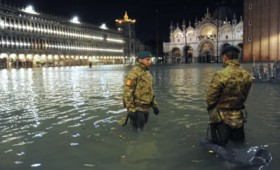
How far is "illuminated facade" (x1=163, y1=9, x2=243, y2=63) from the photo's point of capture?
3829 inches

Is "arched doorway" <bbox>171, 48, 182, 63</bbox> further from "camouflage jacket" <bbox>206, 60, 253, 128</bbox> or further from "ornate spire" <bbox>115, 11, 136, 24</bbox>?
"camouflage jacket" <bbox>206, 60, 253, 128</bbox>

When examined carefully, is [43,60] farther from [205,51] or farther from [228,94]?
[228,94]

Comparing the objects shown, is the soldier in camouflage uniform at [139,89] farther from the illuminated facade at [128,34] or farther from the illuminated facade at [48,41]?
the illuminated facade at [128,34]

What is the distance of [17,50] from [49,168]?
8959 centimetres

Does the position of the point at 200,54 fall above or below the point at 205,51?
below

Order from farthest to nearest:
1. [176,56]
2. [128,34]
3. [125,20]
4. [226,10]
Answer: [128,34], [125,20], [176,56], [226,10]

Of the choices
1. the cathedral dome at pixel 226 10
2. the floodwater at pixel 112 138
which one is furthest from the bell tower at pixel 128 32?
the floodwater at pixel 112 138

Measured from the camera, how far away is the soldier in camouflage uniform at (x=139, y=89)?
6641 mm

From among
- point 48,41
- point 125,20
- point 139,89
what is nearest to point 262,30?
point 139,89

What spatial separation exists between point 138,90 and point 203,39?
99.3 metres

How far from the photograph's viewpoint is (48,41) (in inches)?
4075

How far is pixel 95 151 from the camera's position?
19.4ft

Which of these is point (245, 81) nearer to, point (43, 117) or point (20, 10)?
point (43, 117)

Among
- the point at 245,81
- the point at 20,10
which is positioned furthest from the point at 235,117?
the point at 20,10
